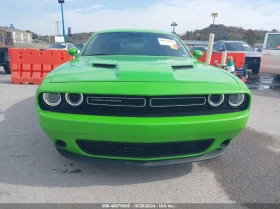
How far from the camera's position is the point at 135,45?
11.2 feet

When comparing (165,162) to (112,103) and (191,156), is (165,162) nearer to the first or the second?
(191,156)

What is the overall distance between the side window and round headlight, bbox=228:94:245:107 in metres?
6.61

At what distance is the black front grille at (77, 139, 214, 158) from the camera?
2.07m

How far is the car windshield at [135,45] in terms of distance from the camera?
329 cm

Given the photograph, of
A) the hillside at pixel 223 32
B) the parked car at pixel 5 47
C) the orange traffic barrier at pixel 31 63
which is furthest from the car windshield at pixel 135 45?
the hillside at pixel 223 32

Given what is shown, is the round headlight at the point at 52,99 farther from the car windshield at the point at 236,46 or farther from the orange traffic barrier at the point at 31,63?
the car windshield at the point at 236,46

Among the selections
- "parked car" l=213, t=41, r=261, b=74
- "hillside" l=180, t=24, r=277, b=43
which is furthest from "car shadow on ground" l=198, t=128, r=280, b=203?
"hillside" l=180, t=24, r=277, b=43

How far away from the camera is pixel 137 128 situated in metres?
1.88

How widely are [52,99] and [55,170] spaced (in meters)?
0.87

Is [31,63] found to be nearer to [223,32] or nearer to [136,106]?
[136,106]

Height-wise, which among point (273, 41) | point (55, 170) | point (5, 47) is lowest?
point (55, 170)

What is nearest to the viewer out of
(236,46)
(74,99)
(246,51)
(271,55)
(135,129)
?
(135,129)

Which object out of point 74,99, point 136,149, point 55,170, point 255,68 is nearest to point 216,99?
point 136,149

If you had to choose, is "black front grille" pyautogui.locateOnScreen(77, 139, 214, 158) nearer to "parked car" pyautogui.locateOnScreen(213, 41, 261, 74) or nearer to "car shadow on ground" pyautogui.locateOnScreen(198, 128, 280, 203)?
"car shadow on ground" pyautogui.locateOnScreen(198, 128, 280, 203)
